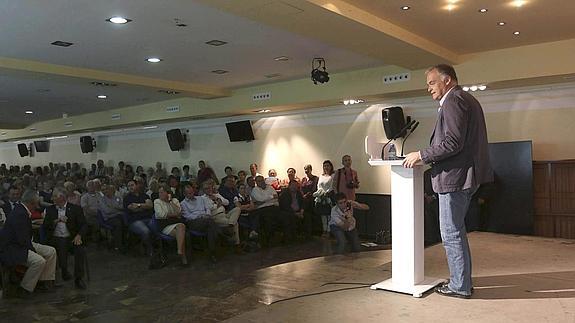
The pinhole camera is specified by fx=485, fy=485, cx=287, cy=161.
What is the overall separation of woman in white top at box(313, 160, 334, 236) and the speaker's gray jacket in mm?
5845

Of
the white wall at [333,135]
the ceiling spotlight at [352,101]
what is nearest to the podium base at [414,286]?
the white wall at [333,135]

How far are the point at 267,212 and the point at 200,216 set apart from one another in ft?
5.26

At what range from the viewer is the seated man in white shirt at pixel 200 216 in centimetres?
703

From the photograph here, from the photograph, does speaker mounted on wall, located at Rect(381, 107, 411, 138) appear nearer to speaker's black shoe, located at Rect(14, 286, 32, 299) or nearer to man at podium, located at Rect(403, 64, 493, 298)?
man at podium, located at Rect(403, 64, 493, 298)

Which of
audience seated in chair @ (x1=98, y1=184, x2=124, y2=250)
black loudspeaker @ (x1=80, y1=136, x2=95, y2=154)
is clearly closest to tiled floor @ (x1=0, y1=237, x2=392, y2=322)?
audience seated in chair @ (x1=98, y1=184, x2=124, y2=250)

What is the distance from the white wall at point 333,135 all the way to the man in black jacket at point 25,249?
228 inches

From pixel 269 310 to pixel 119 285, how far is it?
343cm

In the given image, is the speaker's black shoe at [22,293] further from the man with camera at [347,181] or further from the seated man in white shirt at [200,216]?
the man with camera at [347,181]

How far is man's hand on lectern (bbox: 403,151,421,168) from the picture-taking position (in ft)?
9.32

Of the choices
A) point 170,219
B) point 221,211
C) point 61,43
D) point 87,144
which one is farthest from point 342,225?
point 87,144

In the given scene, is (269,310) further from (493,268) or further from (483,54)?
(483,54)

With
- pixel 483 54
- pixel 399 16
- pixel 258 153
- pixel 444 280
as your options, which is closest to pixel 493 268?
pixel 444 280

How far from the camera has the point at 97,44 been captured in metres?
6.05

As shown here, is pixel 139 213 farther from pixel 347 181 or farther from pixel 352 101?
pixel 352 101
